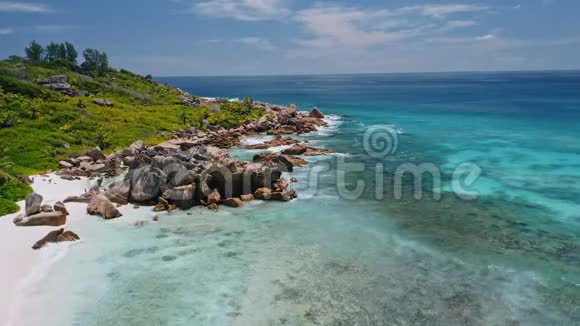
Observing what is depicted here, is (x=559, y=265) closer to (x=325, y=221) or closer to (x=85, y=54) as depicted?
(x=325, y=221)

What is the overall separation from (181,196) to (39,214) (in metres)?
11.1

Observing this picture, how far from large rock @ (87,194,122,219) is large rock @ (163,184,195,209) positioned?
462cm

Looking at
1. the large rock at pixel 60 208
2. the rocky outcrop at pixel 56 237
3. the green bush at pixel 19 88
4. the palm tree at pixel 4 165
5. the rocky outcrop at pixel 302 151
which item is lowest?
the rocky outcrop at pixel 56 237

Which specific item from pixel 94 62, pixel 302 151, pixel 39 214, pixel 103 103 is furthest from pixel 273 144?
pixel 94 62

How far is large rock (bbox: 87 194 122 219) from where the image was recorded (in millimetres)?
34188

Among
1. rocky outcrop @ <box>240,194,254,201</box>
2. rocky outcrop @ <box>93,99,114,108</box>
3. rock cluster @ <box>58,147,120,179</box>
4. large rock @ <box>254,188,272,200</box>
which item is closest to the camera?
rocky outcrop @ <box>240,194,254,201</box>

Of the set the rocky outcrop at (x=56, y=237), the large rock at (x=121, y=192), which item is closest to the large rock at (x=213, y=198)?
the large rock at (x=121, y=192)

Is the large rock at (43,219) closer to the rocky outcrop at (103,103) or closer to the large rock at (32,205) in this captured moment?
the large rock at (32,205)

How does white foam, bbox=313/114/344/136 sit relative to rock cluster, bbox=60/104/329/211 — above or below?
above

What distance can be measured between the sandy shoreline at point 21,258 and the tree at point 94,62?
120386mm

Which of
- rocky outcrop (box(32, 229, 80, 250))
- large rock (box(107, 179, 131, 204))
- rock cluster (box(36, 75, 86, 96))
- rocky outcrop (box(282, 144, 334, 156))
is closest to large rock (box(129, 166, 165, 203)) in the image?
large rock (box(107, 179, 131, 204))

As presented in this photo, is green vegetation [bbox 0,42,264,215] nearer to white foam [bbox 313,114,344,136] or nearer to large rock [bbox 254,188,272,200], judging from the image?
white foam [bbox 313,114,344,136]

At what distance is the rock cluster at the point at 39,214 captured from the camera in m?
31.1

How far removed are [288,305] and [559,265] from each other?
1873 centimetres
